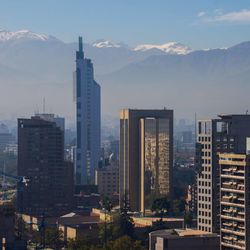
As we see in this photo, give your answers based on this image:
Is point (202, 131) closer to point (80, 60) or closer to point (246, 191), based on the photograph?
point (246, 191)

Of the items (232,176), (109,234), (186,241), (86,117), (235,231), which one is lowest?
(109,234)

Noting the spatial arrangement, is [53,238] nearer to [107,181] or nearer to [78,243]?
[78,243]

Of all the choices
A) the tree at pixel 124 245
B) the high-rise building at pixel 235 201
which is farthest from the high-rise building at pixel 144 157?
the high-rise building at pixel 235 201

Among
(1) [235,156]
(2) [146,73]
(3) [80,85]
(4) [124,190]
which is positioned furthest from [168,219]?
(2) [146,73]

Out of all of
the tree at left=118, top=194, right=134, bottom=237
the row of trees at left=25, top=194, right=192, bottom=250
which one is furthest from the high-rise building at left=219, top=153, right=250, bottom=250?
the tree at left=118, top=194, right=134, bottom=237

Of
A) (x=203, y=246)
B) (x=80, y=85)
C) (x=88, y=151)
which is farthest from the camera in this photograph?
(x=80, y=85)

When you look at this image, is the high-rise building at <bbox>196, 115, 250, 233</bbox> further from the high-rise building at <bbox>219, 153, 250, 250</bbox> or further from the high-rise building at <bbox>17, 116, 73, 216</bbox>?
the high-rise building at <bbox>17, 116, 73, 216</bbox>

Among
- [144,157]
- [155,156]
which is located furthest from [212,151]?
[155,156]

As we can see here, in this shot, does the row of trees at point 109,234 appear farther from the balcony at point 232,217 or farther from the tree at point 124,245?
the balcony at point 232,217
